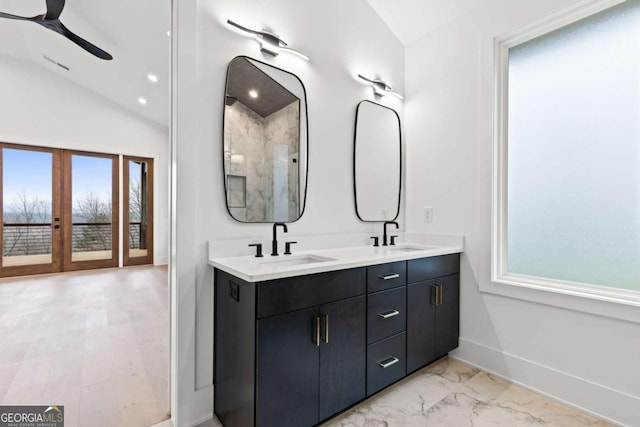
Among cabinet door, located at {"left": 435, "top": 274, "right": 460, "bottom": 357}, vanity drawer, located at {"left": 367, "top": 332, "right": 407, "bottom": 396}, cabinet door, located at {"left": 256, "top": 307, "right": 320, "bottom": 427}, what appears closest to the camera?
cabinet door, located at {"left": 256, "top": 307, "right": 320, "bottom": 427}

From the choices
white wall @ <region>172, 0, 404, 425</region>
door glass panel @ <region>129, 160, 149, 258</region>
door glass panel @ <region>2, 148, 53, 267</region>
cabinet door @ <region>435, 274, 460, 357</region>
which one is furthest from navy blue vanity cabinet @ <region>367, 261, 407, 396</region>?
door glass panel @ <region>2, 148, 53, 267</region>

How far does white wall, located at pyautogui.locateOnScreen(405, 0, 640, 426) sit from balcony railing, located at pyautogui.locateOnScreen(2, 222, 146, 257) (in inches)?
238

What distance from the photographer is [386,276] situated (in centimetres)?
182

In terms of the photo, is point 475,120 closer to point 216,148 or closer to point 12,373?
point 216,148

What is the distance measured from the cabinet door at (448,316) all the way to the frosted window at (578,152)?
0.44 metres

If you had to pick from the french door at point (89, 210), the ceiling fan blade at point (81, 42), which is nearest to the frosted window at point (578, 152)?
the ceiling fan blade at point (81, 42)

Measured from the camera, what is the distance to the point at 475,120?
229 cm

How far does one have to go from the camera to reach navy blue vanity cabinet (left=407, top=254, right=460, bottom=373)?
200 centimetres

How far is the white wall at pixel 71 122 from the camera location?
498cm

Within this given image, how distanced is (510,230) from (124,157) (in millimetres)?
6792

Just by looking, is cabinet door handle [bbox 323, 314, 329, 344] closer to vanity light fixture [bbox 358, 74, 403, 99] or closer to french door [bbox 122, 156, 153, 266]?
vanity light fixture [bbox 358, 74, 403, 99]

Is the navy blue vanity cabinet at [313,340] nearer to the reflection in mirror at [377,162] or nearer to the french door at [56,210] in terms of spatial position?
the reflection in mirror at [377,162]

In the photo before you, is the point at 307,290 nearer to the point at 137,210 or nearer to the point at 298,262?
the point at 298,262

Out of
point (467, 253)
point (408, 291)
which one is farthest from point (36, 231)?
point (467, 253)
